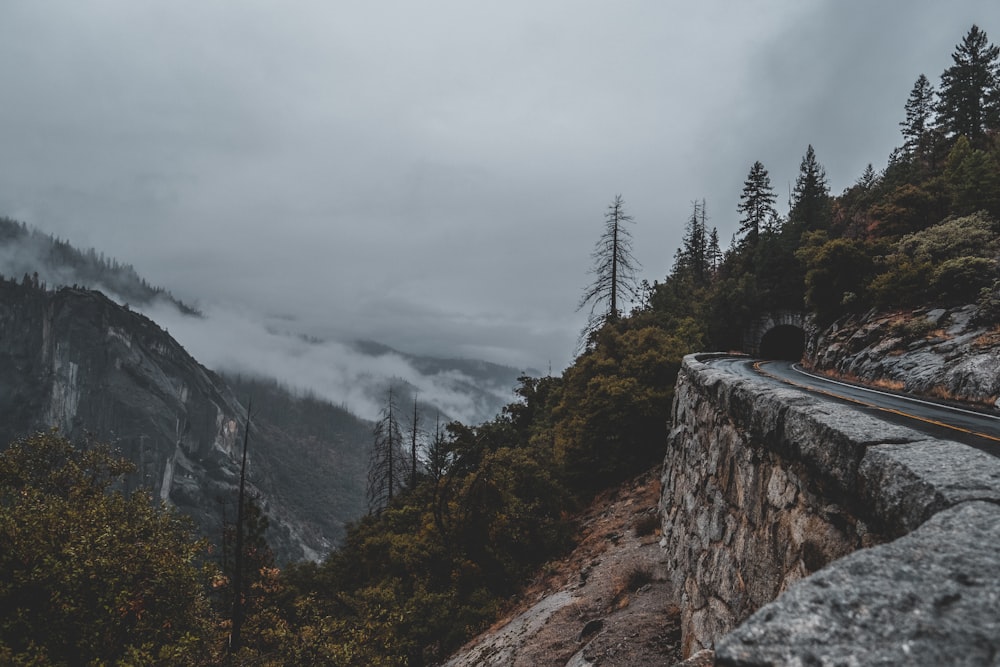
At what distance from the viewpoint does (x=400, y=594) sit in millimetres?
14992

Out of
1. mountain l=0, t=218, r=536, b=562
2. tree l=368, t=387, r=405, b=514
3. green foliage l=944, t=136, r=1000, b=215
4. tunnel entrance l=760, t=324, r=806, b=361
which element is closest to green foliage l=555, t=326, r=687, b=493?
green foliage l=944, t=136, r=1000, b=215

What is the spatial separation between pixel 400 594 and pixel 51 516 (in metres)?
9.66

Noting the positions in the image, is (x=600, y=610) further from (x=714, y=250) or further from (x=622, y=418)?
(x=714, y=250)

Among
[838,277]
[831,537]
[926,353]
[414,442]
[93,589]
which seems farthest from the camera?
[414,442]

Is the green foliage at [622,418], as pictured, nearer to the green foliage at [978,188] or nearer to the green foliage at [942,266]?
the green foliage at [942,266]

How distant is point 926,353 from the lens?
1184 cm

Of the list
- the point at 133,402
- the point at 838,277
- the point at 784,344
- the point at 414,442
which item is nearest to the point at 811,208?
the point at 784,344

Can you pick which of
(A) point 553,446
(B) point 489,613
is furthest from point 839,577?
(A) point 553,446

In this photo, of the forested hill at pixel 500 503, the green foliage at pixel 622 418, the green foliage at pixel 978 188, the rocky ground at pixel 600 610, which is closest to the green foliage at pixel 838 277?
the forested hill at pixel 500 503

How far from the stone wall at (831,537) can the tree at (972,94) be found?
48.1 metres

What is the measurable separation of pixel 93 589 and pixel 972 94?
6088 cm

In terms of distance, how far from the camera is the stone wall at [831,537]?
153cm

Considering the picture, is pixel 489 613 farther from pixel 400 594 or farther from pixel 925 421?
pixel 925 421

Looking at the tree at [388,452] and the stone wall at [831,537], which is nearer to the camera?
the stone wall at [831,537]
